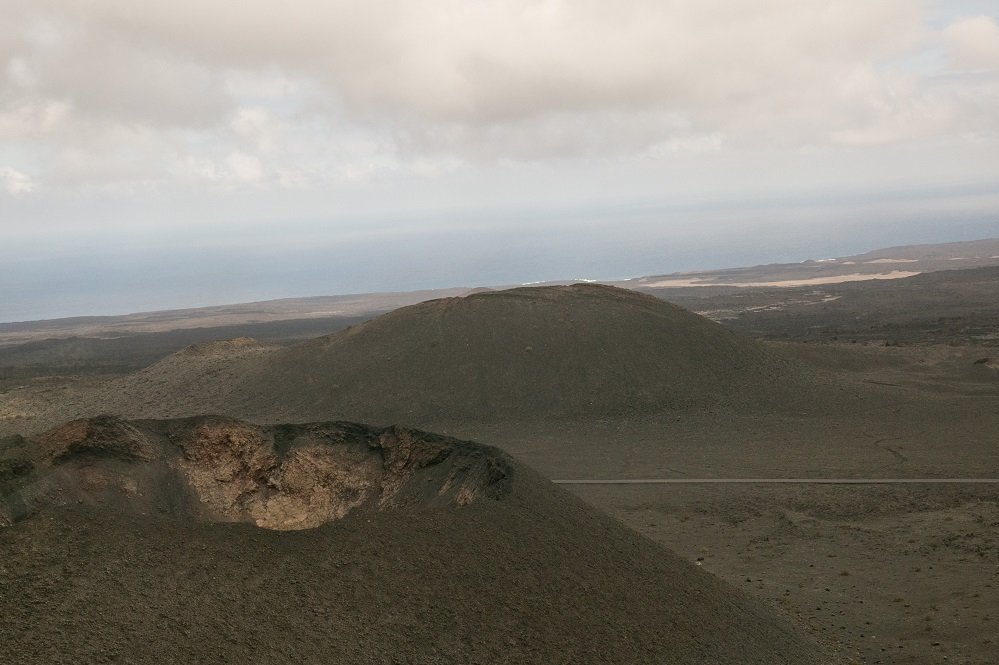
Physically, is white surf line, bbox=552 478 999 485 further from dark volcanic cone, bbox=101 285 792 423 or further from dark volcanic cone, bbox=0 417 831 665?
dark volcanic cone, bbox=0 417 831 665

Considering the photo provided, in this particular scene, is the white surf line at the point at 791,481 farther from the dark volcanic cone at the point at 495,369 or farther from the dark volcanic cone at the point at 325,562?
the dark volcanic cone at the point at 325,562

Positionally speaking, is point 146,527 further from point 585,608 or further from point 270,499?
point 585,608

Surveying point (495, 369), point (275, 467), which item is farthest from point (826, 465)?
point (275, 467)

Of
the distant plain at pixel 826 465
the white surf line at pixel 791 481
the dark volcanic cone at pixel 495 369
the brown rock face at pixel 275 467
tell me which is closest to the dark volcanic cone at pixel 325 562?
the brown rock face at pixel 275 467

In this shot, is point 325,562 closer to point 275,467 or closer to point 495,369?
point 275,467

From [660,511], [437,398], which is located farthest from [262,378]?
[660,511]

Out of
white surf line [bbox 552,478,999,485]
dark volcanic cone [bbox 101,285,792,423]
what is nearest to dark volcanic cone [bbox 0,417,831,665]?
white surf line [bbox 552,478,999,485]
